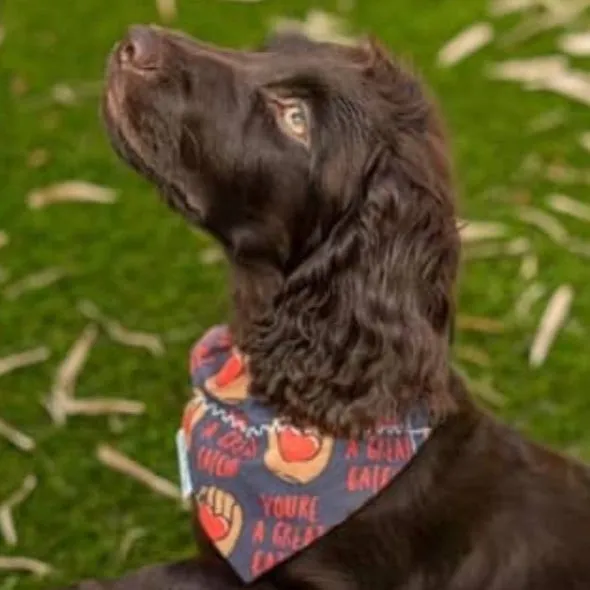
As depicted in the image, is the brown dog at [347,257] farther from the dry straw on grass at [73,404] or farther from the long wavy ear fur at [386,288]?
the dry straw on grass at [73,404]

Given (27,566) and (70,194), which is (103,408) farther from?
(70,194)

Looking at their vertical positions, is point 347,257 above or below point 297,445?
above

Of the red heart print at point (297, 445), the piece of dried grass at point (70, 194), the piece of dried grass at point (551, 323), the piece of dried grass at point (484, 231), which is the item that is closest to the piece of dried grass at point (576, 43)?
the piece of dried grass at point (484, 231)

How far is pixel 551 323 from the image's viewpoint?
13.0 ft

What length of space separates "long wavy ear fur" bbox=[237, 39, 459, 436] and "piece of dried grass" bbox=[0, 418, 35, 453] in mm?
928

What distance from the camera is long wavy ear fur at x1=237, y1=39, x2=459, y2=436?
2715mm

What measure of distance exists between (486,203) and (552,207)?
15 centimetres

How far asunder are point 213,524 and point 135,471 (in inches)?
24.0

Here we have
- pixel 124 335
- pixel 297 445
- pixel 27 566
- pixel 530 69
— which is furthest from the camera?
pixel 530 69

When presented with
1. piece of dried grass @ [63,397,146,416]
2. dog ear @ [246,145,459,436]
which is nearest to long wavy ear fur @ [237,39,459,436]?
dog ear @ [246,145,459,436]

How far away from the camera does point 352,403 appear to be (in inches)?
109

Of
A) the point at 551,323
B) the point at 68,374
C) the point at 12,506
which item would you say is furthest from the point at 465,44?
the point at 12,506

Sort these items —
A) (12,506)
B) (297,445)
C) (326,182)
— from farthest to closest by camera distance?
(12,506) < (297,445) < (326,182)

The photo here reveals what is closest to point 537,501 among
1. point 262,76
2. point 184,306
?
point 262,76
